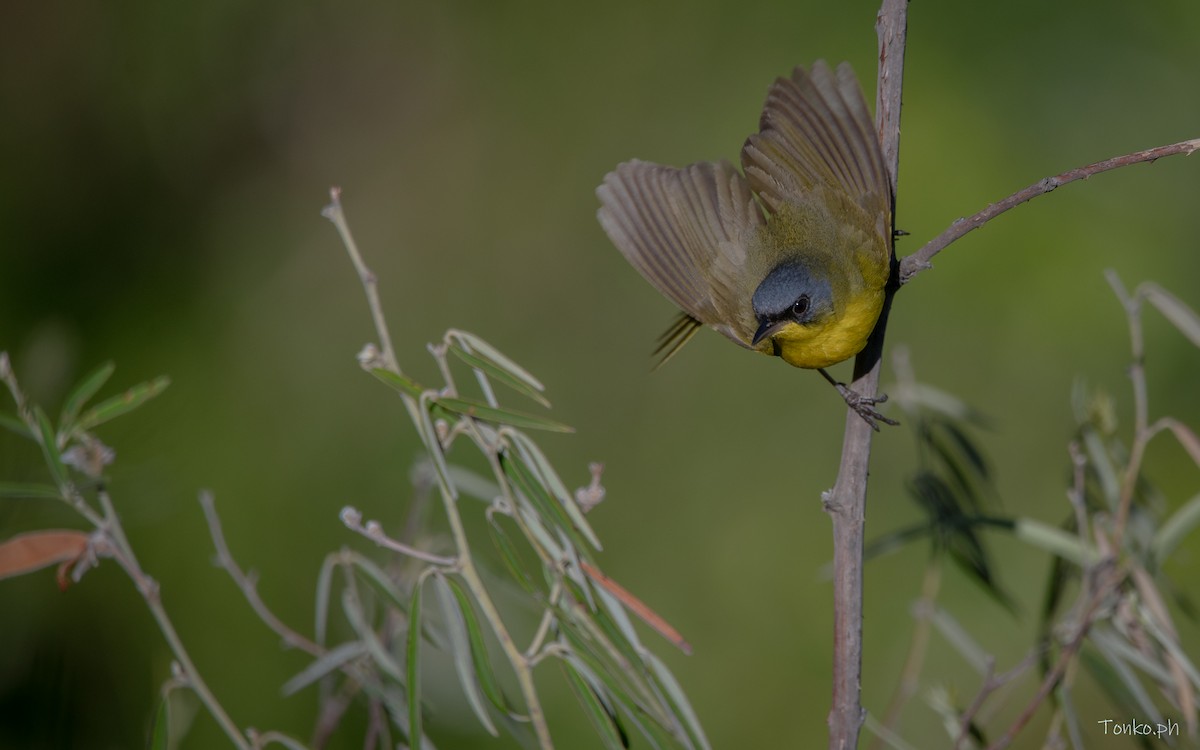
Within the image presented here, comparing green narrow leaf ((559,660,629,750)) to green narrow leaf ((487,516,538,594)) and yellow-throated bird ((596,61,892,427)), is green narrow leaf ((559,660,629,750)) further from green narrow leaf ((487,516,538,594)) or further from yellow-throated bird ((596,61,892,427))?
yellow-throated bird ((596,61,892,427))

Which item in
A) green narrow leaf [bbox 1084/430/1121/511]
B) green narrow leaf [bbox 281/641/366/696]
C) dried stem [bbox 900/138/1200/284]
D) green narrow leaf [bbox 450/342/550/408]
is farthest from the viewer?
green narrow leaf [bbox 1084/430/1121/511]

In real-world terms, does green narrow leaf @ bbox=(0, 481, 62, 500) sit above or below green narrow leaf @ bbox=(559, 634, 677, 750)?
below

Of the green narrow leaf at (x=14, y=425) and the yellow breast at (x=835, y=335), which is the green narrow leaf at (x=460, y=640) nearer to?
the green narrow leaf at (x=14, y=425)

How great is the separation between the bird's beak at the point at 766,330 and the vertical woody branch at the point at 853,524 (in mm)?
443

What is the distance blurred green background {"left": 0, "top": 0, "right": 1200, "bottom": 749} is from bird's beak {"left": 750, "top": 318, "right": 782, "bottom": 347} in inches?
41.8

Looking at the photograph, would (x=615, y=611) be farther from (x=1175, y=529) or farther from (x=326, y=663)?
(x=1175, y=529)

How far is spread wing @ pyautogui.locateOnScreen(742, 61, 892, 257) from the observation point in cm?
140

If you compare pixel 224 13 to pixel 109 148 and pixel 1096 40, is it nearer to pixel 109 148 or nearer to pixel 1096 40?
pixel 109 148

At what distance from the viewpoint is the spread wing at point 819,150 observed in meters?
1.40

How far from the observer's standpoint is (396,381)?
1096mm

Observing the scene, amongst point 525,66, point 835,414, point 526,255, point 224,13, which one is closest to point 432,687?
point 835,414

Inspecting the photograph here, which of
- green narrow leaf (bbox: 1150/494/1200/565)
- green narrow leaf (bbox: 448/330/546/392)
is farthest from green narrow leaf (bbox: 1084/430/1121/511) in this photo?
green narrow leaf (bbox: 448/330/546/392)

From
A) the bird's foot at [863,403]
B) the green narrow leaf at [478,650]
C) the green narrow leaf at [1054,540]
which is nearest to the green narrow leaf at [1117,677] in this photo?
the green narrow leaf at [1054,540]

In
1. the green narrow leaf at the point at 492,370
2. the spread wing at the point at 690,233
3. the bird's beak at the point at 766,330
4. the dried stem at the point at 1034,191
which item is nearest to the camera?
the dried stem at the point at 1034,191
